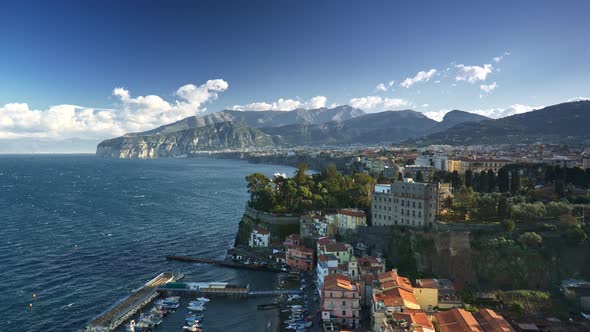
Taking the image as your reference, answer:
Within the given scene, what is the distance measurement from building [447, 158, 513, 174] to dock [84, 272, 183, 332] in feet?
199

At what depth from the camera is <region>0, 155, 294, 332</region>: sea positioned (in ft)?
122

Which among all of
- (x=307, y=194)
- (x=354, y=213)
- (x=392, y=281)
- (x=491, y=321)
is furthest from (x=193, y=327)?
(x=307, y=194)

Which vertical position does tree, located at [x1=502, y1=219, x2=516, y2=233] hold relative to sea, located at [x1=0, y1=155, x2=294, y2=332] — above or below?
above

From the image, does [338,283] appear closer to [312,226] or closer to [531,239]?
[312,226]

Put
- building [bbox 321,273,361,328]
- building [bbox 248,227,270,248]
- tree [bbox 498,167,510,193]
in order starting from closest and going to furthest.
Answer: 1. building [bbox 321,273,361,328]
2. tree [bbox 498,167,510,193]
3. building [bbox 248,227,270,248]

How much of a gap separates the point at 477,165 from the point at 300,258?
52532 millimetres

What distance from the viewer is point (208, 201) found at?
97.6m

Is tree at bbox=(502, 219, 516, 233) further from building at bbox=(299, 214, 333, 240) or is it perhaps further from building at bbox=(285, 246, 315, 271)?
building at bbox=(285, 246, 315, 271)

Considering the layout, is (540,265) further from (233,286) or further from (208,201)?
(208,201)

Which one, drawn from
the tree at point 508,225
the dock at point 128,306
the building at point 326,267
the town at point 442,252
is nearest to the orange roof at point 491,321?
the town at point 442,252

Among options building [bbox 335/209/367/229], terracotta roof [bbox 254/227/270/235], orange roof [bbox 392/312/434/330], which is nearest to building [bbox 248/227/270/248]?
terracotta roof [bbox 254/227/270/235]

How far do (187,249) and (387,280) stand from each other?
107ft

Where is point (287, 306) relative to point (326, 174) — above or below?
below

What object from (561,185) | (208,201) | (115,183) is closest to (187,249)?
(208,201)
